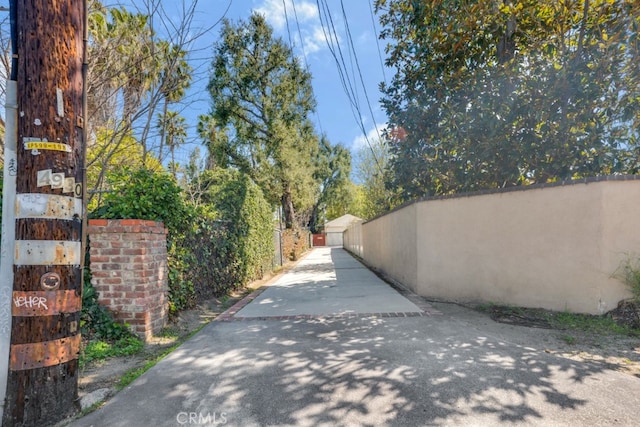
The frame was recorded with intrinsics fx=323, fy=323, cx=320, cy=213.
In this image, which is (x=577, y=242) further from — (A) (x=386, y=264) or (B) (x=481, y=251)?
(A) (x=386, y=264)

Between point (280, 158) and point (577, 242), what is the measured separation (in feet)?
41.3

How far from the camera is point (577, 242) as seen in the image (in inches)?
183

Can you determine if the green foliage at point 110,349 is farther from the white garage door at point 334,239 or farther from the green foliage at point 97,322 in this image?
the white garage door at point 334,239

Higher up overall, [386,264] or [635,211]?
[635,211]

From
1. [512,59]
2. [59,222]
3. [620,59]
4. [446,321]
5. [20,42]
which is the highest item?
[512,59]

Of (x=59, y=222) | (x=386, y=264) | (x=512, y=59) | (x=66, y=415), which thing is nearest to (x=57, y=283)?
(x=59, y=222)

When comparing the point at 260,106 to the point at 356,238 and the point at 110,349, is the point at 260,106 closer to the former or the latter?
the point at 356,238

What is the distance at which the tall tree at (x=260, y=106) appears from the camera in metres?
15.0

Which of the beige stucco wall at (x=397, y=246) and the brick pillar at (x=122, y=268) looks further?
the beige stucco wall at (x=397, y=246)

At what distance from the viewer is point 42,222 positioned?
2.17 metres

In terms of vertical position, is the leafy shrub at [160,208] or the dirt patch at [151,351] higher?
the leafy shrub at [160,208]

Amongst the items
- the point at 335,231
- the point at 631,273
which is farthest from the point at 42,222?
the point at 335,231

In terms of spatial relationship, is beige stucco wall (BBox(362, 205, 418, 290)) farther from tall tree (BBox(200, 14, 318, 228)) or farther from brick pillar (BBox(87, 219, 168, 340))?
tall tree (BBox(200, 14, 318, 228))
